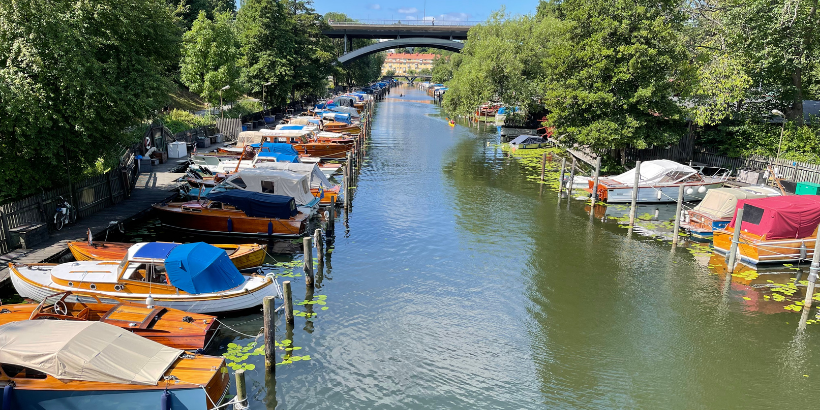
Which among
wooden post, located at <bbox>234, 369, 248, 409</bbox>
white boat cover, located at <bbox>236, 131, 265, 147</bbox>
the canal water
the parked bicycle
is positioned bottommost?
the canal water

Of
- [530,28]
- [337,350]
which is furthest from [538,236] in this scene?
[530,28]

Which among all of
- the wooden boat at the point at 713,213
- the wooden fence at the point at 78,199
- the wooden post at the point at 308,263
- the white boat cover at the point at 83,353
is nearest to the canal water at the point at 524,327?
the wooden post at the point at 308,263

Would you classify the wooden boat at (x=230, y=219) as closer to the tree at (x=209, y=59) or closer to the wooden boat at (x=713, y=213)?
the wooden boat at (x=713, y=213)

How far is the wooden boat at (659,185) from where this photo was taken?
101ft

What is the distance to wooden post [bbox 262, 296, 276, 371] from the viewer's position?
1297 centimetres

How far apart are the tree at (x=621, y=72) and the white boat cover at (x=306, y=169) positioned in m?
16.6

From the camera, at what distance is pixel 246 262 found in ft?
63.9

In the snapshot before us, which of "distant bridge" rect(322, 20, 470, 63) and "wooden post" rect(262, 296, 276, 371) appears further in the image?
"distant bridge" rect(322, 20, 470, 63)

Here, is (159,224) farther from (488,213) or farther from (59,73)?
(488,213)

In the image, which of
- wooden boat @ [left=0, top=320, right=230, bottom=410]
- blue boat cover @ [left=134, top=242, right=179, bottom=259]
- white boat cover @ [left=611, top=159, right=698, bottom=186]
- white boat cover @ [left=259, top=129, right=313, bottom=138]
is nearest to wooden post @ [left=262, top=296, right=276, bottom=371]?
wooden boat @ [left=0, top=320, right=230, bottom=410]

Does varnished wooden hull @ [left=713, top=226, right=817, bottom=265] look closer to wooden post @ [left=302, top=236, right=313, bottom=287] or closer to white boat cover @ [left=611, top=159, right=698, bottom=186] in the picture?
white boat cover @ [left=611, top=159, right=698, bottom=186]

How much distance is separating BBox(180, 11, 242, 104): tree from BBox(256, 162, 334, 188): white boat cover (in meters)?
24.3

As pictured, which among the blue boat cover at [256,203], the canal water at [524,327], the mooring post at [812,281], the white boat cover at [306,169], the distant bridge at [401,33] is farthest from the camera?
the distant bridge at [401,33]

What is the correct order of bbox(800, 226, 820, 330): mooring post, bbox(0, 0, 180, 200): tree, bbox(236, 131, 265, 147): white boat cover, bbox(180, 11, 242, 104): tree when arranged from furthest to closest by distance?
bbox(180, 11, 242, 104): tree → bbox(236, 131, 265, 147): white boat cover → bbox(0, 0, 180, 200): tree → bbox(800, 226, 820, 330): mooring post
